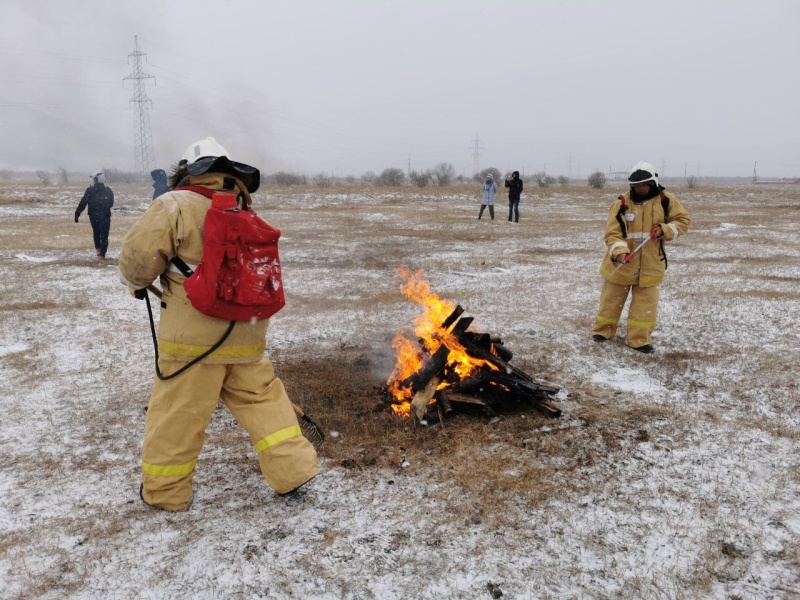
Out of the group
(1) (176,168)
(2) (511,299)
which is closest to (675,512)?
(1) (176,168)

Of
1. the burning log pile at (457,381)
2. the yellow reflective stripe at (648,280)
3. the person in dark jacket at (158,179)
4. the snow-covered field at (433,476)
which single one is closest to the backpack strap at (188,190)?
the snow-covered field at (433,476)

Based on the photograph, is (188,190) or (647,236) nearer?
(188,190)

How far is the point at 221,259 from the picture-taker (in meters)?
3.13

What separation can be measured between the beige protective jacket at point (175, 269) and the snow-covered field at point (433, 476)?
3.77 ft

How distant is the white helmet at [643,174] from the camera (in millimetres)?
6500

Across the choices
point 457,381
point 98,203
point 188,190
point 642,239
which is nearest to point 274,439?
point 188,190

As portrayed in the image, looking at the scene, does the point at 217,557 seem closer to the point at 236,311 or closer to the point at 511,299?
the point at 236,311

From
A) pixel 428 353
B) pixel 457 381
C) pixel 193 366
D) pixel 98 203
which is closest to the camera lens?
pixel 193 366

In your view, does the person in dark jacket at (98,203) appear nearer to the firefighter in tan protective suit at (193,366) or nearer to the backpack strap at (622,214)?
the firefighter in tan protective suit at (193,366)

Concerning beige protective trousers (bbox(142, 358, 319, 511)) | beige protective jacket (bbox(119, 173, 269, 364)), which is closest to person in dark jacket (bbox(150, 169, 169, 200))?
beige protective jacket (bbox(119, 173, 269, 364))

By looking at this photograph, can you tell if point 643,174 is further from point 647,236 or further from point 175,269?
point 175,269

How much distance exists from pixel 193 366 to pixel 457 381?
2.59 meters

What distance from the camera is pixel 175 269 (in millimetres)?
3311

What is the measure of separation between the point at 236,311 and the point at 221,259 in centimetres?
35
